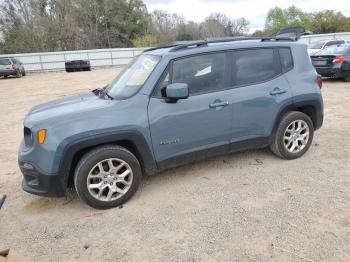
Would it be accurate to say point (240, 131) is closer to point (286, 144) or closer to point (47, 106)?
point (286, 144)

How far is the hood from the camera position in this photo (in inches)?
149

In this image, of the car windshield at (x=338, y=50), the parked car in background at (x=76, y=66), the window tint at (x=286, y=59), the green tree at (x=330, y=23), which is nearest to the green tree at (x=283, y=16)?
the green tree at (x=330, y=23)

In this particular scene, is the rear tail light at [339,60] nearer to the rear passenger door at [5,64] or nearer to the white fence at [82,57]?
the rear passenger door at [5,64]

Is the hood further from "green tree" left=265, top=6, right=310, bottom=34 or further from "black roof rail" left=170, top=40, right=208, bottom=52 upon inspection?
"green tree" left=265, top=6, right=310, bottom=34

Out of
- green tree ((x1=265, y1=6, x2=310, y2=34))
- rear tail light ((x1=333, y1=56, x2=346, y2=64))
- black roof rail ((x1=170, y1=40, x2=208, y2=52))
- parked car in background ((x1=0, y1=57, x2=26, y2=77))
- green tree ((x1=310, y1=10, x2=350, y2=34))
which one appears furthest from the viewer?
green tree ((x1=265, y1=6, x2=310, y2=34))

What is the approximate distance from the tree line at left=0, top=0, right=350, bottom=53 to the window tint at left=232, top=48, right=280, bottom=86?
44634 millimetres

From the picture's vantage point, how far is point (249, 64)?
14.9 feet

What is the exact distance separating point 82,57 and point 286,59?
35.9 meters

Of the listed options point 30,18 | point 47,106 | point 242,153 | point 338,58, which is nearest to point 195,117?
point 242,153

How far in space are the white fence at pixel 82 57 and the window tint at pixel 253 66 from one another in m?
31.0

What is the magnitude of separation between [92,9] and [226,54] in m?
→ 53.8

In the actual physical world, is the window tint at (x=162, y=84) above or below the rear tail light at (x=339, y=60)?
above

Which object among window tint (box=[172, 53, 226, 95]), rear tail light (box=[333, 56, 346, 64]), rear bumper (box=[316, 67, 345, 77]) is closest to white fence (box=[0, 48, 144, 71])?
rear bumper (box=[316, 67, 345, 77])

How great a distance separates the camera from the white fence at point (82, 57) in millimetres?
35594
